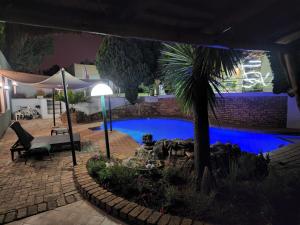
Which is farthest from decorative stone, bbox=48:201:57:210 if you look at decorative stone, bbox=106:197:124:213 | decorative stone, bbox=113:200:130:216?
decorative stone, bbox=113:200:130:216

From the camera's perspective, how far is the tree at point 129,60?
1593 centimetres

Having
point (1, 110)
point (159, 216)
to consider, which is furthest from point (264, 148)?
point (1, 110)

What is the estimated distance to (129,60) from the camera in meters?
16.0

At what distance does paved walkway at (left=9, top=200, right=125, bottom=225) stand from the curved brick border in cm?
10

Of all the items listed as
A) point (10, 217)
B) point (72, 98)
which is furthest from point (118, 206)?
point (72, 98)

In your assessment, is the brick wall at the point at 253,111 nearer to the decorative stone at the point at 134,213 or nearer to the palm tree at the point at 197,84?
the palm tree at the point at 197,84

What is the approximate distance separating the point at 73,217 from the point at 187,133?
33.2 feet

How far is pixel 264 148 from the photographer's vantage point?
8805 mm

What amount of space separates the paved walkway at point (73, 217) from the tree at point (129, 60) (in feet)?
45.3

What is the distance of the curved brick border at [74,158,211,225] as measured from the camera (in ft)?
8.12

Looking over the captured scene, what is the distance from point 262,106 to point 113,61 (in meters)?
11.4

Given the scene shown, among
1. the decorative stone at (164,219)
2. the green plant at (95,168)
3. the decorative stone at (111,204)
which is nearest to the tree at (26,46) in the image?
the green plant at (95,168)

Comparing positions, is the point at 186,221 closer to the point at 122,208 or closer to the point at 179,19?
the point at 122,208

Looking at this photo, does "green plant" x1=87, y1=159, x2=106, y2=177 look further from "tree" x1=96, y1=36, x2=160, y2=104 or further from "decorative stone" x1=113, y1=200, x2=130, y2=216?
"tree" x1=96, y1=36, x2=160, y2=104
